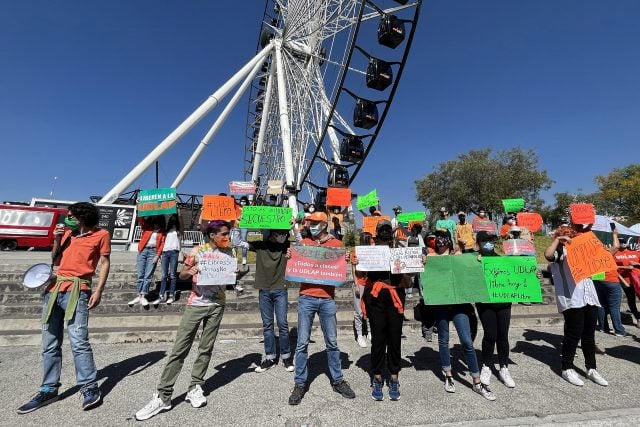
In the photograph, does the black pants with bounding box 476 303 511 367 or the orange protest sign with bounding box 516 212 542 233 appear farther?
the orange protest sign with bounding box 516 212 542 233

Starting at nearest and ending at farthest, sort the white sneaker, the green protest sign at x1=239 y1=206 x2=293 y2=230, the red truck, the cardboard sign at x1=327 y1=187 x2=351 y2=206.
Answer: the white sneaker
the green protest sign at x1=239 y1=206 x2=293 y2=230
the cardboard sign at x1=327 y1=187 x2=351 y2=206
the red truck

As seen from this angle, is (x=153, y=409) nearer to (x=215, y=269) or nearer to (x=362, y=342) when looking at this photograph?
(x=215, y=269)

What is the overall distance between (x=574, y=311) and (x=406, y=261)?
236 cm

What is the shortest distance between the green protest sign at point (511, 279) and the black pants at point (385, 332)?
1.29 m

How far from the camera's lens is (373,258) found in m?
3.51

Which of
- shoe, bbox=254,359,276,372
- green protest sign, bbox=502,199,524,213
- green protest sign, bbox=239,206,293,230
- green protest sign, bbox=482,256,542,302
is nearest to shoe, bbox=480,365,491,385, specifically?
green protest sign, bbox=482,256,542,302

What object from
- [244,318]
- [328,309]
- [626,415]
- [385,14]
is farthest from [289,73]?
[626,415]

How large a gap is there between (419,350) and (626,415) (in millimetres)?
2382

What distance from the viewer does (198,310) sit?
3.40 metres

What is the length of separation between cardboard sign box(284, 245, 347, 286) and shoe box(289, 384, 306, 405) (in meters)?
1.14

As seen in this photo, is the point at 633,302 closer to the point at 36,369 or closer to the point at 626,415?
the point at 626,415

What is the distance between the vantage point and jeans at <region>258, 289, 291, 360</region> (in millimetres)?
4215

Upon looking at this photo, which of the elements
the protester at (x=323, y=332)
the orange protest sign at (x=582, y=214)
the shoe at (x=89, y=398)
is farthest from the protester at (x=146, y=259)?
the orange protest sign at (x=582, y=214)

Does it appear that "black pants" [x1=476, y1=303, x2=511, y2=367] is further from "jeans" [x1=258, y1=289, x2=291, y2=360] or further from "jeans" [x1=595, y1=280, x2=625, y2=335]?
"jeans" [x1=595, y1=280, x2=625, y2=335]
